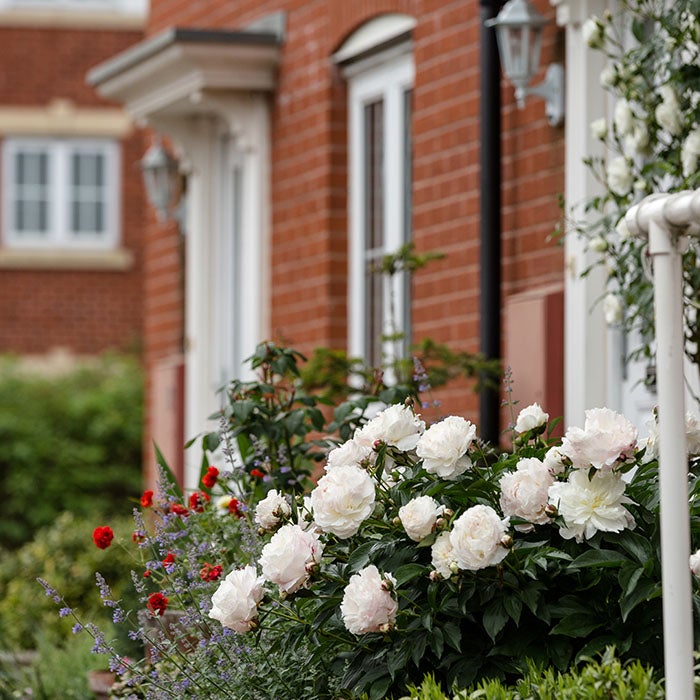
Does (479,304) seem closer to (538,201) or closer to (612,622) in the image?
(538,201)

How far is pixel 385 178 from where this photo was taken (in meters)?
9.47

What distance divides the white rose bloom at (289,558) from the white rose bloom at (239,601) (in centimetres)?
6

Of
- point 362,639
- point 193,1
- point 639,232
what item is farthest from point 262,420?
point 193,1

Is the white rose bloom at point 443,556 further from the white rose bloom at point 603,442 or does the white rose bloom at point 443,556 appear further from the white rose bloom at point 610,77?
the white rose bloom at point 610,77

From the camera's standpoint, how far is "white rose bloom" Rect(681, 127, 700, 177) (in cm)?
593

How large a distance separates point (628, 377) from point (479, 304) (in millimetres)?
949

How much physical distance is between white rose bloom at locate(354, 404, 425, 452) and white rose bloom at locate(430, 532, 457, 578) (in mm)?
384

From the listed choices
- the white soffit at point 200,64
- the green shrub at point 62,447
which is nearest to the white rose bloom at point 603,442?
the white soffit at point 200,64

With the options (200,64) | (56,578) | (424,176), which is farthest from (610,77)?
(56,578)

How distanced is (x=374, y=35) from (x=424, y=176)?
3.24 ft

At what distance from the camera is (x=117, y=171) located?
2188cm

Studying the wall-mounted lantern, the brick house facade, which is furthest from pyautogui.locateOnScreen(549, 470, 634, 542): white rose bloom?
the wall-mounted lantern

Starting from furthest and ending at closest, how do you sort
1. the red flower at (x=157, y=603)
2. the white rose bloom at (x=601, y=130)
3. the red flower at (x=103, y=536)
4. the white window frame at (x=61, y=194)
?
1. the white window frame at (x=61, y=194)
2. the white rose bloom at (x=601, y=130)
3. the red flower at (x=103, y=536)
4. the red flower at (x=157, y=603)

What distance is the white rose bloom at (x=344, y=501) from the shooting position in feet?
13.7
